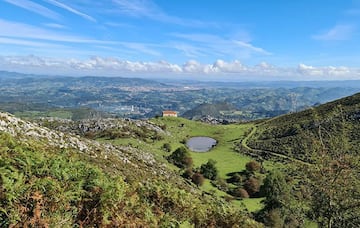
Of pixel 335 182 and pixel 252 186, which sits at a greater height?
pixel 335 182

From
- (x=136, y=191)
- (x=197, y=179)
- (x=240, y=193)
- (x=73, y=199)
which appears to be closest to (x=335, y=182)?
(x=136, y=191)

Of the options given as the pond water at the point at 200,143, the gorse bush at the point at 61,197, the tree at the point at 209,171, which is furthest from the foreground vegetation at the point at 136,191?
the pond water at the point at 200,143

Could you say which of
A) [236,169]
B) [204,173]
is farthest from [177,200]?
[236,169]

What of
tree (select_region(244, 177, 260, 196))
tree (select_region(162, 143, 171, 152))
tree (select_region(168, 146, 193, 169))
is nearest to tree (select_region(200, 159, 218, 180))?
tree (select_region(168, 146, 193, 169))

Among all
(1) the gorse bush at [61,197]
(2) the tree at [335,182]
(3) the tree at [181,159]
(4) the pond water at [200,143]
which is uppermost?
(1) the gorse bush at [61,197]

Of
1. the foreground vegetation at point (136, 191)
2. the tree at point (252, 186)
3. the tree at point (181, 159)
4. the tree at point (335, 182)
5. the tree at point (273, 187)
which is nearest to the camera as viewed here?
the foreground vegetation at point (136, 191)

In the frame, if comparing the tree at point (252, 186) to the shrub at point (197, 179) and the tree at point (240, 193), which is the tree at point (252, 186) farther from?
the shrub at point (197, 179)

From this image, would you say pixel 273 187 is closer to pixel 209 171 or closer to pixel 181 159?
pixel 209 171

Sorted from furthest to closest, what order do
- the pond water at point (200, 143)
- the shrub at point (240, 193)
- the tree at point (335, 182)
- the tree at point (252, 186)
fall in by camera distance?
1. the pond water at point (200, 143)
2. the tree at point (252, 186)
3. the shrub at point (240, 193)
4. the tree at point (335, 182)
